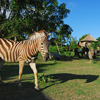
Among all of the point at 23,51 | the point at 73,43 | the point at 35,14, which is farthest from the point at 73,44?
the point at 23,51

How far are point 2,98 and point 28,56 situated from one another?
1.57 meters

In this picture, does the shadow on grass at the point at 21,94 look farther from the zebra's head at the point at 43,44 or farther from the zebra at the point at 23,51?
the zebra's head at the point at 43,44

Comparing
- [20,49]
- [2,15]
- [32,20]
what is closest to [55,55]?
[32,20]

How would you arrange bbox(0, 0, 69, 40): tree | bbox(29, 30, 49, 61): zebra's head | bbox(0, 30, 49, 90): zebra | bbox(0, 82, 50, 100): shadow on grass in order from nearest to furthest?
bbox(0, 82, 50, 100): shadow on grass, bbox(29, 30, 49, 61): zebra's head, bbox(0, 30, 49, 90): zebra, bbox(0, 0, 69, 40): tree

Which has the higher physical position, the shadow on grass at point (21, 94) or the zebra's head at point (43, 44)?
the zebra's head at point (43, 44)

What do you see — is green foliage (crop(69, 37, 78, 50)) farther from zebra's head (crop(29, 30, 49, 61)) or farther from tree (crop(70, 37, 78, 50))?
zebra's head (crop(29, 30, 49, 61))

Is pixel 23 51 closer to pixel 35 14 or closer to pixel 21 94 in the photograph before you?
pixel 21 94

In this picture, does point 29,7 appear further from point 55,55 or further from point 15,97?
point 15,97

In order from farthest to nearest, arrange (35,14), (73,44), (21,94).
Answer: (73,44), (35,14), (21,94)

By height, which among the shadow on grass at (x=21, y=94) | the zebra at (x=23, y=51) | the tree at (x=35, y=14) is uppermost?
the tree at (x=35, y=14)

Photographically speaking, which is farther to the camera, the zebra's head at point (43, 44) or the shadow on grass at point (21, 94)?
the zebra's head at point (43, 44)

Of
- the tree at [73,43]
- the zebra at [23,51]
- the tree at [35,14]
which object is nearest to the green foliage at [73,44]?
the tree at [73,43]

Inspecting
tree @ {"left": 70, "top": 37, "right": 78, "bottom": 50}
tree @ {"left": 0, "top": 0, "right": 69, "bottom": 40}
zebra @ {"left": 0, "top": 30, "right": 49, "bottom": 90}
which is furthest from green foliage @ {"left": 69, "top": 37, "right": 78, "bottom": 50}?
zebra @ {"left": 0, "top": 30, "right": 49, "bottom": 90}

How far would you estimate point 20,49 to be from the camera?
445 centimetres
